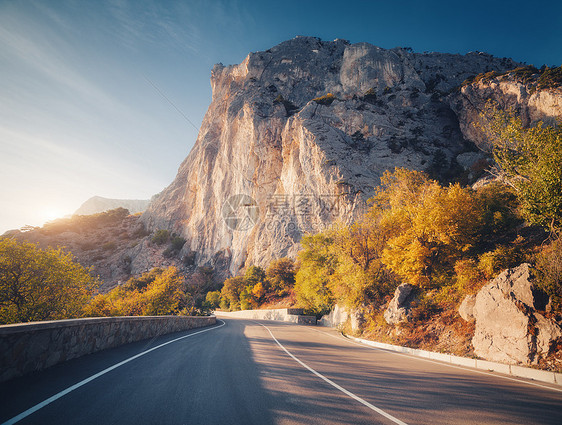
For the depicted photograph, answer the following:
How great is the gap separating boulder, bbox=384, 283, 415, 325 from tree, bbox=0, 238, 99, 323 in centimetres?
1513

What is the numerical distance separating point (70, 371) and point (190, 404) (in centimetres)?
335

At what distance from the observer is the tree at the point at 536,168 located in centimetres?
948

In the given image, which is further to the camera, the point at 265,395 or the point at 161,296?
the point at 161,296

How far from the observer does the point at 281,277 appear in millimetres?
45594

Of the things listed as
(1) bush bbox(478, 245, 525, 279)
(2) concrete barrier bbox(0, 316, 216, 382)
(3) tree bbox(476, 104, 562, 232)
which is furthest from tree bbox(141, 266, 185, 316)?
(3) tree bbox(476, 104, 562, 232)

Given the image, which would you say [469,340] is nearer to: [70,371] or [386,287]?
[386,287]

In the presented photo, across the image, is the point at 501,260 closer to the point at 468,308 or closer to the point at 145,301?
the point at 468,308

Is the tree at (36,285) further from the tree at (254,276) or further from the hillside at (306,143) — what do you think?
the hillside at (306,143)

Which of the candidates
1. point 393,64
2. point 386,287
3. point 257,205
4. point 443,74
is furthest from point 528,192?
point 443,74

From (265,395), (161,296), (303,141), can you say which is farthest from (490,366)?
(303,141)

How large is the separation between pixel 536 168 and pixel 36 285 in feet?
68.8

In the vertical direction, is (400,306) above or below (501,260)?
below

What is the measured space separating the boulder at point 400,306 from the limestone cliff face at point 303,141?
31796 millimetres

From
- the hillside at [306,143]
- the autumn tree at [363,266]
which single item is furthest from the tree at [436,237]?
the hillside at [306,143]
